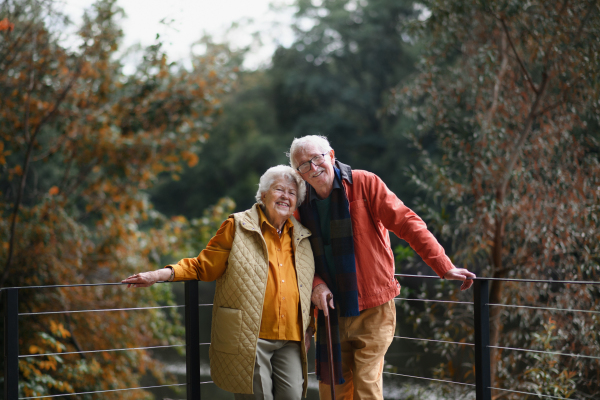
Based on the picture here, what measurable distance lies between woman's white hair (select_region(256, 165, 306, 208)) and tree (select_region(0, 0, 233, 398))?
10.9 ft

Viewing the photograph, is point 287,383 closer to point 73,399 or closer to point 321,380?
point 321,380

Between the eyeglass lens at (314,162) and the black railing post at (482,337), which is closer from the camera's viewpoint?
the eyeglass lens at (314,162)

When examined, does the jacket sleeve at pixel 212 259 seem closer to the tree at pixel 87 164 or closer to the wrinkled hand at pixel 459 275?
the wrinkled hand at pixel 459 275

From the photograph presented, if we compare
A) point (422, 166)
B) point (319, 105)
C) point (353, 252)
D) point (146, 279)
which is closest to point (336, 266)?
point (353, 252)

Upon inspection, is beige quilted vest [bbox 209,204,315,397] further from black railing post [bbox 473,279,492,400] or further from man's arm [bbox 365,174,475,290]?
black railing post [bbox 473,279,492,400]

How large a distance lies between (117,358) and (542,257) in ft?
16.4

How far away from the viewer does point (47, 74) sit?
5879 mm

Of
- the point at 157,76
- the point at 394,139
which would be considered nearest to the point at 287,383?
the point at 157,76

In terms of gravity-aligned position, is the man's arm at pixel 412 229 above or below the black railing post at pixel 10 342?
above

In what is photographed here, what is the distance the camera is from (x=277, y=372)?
2.30 m

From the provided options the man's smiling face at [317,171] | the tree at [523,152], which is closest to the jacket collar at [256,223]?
the man's smiling face at [317,171]

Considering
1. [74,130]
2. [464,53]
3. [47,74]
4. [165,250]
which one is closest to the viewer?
[464,53]

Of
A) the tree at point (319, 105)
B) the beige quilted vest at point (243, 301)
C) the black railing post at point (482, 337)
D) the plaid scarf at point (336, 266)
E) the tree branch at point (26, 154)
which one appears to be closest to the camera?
the beige quilted vest at point (243, 301)

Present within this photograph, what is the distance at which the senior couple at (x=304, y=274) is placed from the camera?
226 cm
